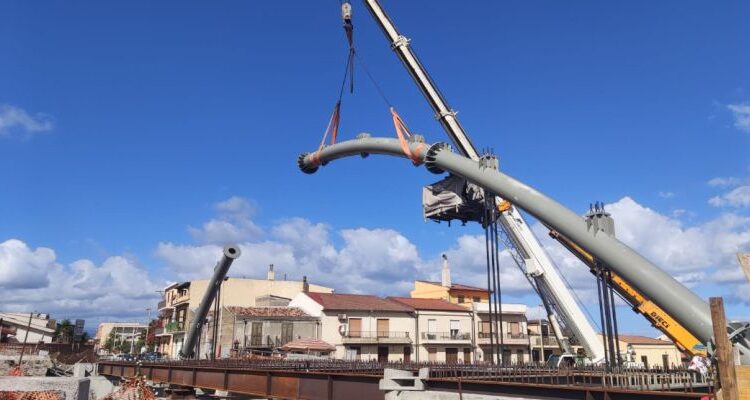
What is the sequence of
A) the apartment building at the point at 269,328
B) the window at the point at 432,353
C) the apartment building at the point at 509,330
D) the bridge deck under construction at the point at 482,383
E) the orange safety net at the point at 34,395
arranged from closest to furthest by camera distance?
the orange safety net at the point at 34,395, the bridge deck under construction at the point at 482,383, the apartment building at the point at 269,328, the window at the point at 432,353, the apartment building at the point at 509,330

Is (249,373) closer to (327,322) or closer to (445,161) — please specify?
(445,161)

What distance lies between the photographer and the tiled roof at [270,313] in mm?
52844

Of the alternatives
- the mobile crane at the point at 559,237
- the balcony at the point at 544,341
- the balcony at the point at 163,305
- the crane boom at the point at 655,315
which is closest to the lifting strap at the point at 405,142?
the mobile crane at the point at 559,237

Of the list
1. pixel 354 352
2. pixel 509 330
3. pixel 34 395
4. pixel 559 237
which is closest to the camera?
pixel 34 395

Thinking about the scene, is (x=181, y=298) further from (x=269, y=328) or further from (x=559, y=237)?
(x=559, y=237)

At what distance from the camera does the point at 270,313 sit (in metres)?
53.6

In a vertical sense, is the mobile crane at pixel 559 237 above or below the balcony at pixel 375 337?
above

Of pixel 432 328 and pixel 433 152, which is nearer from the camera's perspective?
pixel 433 152

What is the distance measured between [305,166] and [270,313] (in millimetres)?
22147

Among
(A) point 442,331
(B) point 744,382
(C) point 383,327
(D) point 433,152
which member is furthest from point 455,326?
(B) point 744,382

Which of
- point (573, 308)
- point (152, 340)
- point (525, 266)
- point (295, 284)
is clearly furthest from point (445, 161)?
point (152, 340)

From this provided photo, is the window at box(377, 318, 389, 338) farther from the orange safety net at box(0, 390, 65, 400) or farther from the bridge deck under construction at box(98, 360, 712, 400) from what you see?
the orange safety net at box(0, 390, 65, 400)

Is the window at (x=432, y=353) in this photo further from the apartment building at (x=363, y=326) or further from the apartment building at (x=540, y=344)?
the apartment building at (x=540, y=344)

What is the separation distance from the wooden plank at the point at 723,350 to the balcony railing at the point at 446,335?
50521mm
